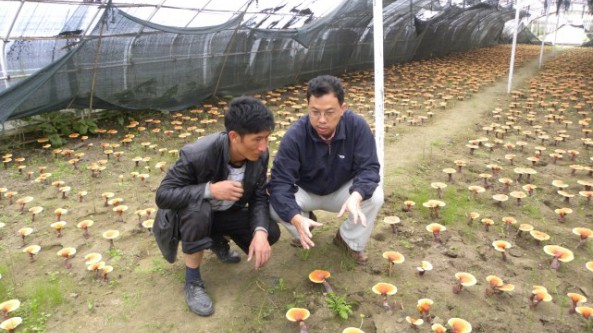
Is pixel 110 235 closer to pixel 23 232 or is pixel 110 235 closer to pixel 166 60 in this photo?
pixel 23 232

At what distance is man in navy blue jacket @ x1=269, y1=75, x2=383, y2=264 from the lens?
2811 mm

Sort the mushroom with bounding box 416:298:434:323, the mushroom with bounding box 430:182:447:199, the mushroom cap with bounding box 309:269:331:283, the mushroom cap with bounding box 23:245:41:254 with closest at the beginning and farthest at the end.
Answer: the mushroom with bounding box 416:298:434:323, the mushroom cap with bounding box 309:269:331:283, the mushroom cap with bounding box 23:245:41:254, the mushroom with bounding box 430:182:447:199

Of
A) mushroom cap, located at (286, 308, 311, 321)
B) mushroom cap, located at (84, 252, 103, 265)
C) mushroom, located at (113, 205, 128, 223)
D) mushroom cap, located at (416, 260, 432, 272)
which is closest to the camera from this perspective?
mushroom cap, located at (286, 308, 311, 321)

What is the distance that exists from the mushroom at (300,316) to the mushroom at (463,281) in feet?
3.54

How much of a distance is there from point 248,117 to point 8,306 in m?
1.99

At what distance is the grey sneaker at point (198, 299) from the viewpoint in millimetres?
2762

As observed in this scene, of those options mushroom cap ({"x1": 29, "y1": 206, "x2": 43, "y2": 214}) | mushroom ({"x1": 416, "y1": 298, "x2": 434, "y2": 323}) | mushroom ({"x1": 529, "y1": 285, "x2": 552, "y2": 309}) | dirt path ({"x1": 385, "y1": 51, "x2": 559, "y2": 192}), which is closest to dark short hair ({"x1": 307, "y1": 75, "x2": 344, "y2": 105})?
mushroom ({"x1": 416, "y1": 298, "x2": 434, "y2": 323})

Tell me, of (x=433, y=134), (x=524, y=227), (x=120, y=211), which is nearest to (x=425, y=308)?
(x=524, y=227)

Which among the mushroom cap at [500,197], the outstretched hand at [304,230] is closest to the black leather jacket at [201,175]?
the outstretched hand at [304,230]

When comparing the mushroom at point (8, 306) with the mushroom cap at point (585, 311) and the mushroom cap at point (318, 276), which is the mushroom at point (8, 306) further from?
the mushroom cap at point (585, 311)

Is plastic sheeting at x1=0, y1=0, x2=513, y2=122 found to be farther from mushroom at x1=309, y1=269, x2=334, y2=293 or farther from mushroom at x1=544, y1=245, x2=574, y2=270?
mushroom at x1=544, y1=245, x2=574, y2=270

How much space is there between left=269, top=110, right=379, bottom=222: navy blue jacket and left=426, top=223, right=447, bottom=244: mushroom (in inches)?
34.5

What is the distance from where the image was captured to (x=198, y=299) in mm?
2816

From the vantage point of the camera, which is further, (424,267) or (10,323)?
(424,267)
